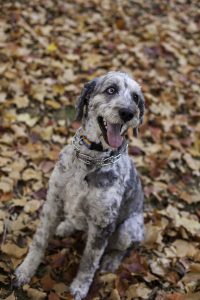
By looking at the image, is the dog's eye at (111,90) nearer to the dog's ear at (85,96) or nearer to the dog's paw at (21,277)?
the dog's ear at (85,96)

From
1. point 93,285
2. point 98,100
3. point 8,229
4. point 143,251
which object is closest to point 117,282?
point 93,285

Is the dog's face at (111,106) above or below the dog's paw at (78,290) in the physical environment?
above

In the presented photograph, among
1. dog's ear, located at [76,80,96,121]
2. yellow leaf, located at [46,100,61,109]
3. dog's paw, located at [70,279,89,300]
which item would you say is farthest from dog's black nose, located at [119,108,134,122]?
yellow leaf, located at [46,100,61,109]

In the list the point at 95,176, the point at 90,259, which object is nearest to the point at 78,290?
the point at 90,259

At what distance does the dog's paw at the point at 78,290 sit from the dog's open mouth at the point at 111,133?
59.9 inches

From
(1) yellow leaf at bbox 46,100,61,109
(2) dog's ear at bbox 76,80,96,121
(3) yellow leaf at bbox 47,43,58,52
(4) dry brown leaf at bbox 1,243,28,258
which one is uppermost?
(2) dog's ear at bbox 76,80,96,121

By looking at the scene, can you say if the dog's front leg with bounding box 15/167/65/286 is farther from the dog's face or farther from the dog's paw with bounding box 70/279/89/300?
the dog's face

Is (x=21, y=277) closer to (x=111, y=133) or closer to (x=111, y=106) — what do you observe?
(x=111, y=133)

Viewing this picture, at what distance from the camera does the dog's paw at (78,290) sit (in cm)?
428

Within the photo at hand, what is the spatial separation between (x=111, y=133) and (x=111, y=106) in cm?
22

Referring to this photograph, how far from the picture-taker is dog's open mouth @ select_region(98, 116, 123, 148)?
3645mm

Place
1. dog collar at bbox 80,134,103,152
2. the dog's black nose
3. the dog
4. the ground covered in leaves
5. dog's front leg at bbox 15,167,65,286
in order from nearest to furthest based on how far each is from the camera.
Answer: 1. the dog's black nose
2. the dog
3. dog collar at bbox 80,134,103,152
4. dog's front leg at bbox 15,167,65,286
5. the ground covered in leaves

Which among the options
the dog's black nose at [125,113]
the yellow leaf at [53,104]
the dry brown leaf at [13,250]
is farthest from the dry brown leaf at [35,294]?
the yellow leaf at [53,104]

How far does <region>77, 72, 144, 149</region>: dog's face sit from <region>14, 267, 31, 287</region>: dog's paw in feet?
5.15
